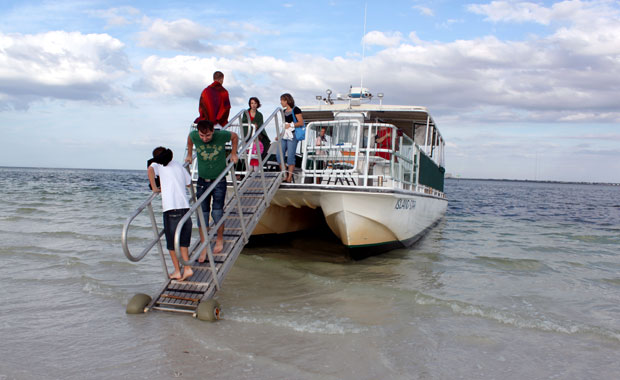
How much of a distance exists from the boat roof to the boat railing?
68 centimetres

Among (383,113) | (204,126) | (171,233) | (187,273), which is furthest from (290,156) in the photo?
(383,113)

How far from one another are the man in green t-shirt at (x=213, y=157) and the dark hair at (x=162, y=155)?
1.46 ft

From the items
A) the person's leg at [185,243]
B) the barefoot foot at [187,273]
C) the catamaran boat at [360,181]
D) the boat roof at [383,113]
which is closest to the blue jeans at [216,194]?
the person's leg at [185,243]

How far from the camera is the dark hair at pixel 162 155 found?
16.8 feet

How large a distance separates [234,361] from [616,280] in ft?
24.5

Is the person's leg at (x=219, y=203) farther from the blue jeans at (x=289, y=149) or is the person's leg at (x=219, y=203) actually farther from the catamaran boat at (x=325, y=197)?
the blue jeans at (x=289, y=149)

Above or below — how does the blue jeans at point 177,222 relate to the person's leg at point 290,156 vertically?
below

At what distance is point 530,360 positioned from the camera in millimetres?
4281

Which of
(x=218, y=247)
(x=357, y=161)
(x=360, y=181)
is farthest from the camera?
(x=360, y=181)

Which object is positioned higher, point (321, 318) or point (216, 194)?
point (216, 194)

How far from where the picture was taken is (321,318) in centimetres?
524

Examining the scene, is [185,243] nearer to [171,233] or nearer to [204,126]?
[171,233]

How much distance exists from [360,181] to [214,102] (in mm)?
3405

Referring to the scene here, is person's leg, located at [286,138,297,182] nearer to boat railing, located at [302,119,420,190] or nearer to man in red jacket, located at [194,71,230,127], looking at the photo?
boat railing, located at [302,119,420,190]
